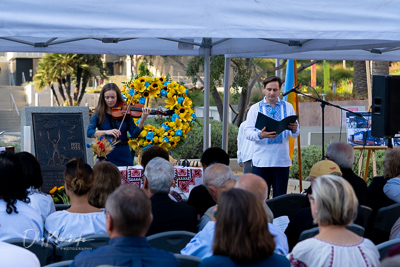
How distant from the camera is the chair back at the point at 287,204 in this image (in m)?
4.81

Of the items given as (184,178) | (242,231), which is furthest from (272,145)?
(242,231)

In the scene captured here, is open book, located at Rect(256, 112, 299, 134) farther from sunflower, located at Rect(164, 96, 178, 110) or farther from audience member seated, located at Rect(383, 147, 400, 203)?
audience member seated, located at Rect(383, 147, 400, 203)

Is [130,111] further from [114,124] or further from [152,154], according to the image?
[152,154]

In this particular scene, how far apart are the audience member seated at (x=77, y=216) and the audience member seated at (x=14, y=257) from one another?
82 cm

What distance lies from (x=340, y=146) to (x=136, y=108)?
7.75ft

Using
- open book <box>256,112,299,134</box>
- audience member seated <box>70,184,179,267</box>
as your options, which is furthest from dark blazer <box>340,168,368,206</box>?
audience member seated <box>70,184,179,267</box>

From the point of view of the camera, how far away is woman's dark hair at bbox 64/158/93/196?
3816 millimetres

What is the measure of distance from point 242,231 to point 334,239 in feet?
1.94

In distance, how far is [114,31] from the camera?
169 inches

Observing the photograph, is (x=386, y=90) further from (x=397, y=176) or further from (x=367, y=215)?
(x=367, y=215)

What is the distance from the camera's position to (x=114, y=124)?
249 inches

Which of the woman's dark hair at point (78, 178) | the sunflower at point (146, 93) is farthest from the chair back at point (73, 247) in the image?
the sunflower at point (146, 93)

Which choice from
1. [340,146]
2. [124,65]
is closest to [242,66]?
[340,146]

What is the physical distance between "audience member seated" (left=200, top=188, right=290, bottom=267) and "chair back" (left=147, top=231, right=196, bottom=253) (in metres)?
Answer: 0.80
